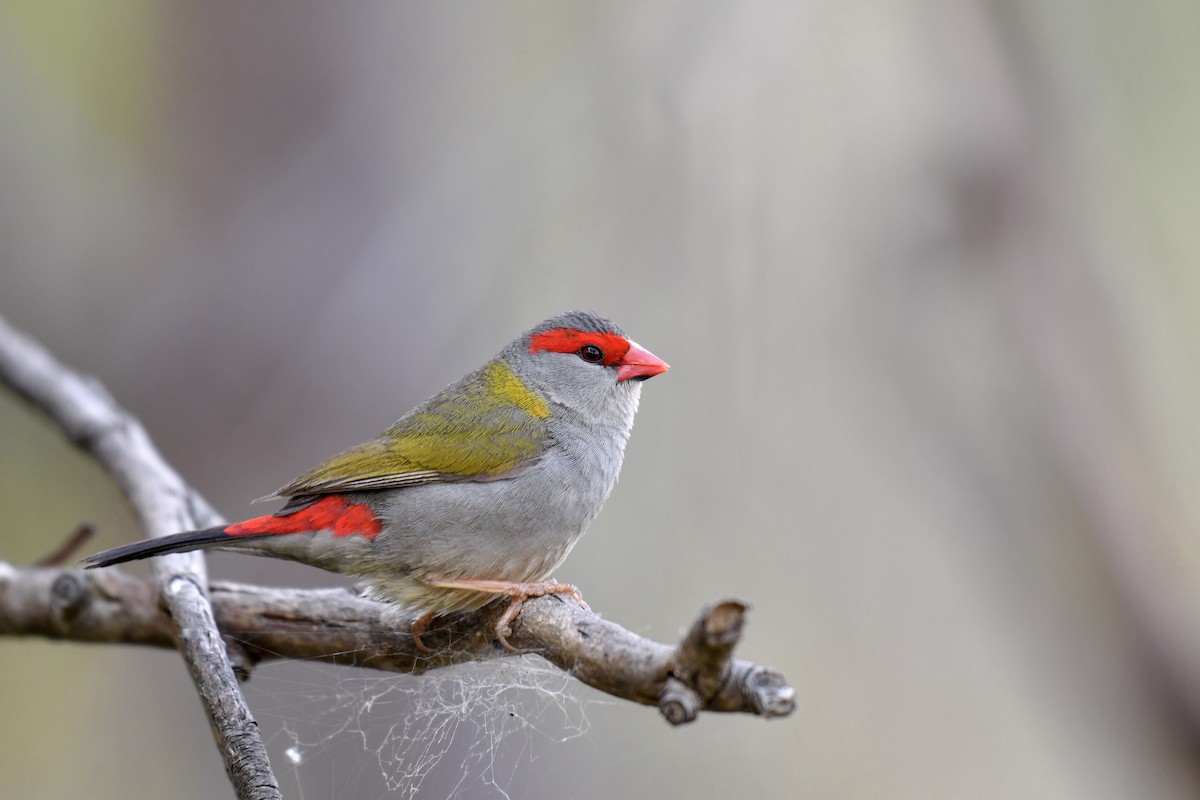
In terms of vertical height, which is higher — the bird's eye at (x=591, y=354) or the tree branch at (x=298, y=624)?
the bird's eye at (x=591, y=354)

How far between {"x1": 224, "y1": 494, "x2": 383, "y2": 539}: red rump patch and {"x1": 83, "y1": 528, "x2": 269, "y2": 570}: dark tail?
104mm

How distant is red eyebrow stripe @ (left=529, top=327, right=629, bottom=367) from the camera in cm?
369

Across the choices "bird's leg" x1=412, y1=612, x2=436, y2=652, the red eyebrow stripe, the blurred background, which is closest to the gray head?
the red eyebrow stripe

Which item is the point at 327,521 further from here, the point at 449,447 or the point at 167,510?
the point at 167,510

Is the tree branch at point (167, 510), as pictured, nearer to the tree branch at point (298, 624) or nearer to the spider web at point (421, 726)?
the tree branch at point (298, 624)

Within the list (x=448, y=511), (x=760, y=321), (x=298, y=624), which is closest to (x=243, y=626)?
(x=298, y=624)

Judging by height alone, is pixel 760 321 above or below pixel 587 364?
above

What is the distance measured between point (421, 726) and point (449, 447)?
3.51 ft

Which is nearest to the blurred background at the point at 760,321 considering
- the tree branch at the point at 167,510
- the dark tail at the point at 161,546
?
the tree branch at the point at 167,510

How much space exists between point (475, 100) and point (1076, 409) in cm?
322

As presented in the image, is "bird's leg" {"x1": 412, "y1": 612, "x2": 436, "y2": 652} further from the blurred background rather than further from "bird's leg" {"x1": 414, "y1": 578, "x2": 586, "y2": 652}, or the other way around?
the blurred background

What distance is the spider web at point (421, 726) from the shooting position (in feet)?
10.2

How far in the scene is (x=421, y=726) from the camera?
12.0 feet

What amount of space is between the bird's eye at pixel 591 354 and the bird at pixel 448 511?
11.8 inches
